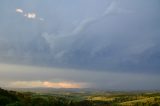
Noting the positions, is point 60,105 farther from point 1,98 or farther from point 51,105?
point 1,98

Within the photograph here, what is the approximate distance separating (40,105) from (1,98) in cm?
1982

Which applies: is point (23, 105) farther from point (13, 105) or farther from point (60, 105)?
point (60, 105)

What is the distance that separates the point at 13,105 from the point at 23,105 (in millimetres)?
10042

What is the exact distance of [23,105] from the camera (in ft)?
460

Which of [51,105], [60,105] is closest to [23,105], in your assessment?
[51,105]

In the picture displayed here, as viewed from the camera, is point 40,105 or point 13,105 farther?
point 40,105

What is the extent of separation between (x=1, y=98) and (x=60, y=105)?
155 ft

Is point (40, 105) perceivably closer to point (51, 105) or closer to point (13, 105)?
point (51, 105)

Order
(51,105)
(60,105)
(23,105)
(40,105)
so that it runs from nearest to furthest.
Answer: (23,105)
(40,105)
(51,105)
(60,105)

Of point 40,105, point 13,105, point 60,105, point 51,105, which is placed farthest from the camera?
point 60,105

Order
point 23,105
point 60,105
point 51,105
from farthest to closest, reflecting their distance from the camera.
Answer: point 60,105, point 51,105, point 23,105

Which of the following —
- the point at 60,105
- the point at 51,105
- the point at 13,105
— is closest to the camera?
the point at 13,105

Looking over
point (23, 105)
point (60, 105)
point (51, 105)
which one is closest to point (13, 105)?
point (23, 105)

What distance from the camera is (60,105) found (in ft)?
615
